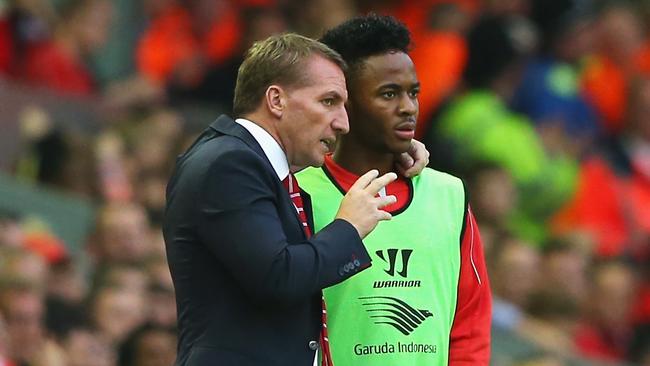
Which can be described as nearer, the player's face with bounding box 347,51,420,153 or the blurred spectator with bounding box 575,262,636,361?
the player's face with bounding box 347,51,420,153

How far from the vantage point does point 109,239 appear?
9688 mm

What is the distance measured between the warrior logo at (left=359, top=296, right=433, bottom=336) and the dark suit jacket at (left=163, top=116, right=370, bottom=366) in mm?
379

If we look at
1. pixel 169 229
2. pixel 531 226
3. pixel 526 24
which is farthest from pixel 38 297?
pixel 526 24

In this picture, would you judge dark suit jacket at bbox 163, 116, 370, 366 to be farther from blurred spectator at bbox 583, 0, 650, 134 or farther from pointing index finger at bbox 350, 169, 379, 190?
blurred spectator at bbox 583, 0, 650, 134

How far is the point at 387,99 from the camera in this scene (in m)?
5.41

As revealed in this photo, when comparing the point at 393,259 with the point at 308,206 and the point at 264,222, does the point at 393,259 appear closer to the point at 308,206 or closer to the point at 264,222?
the point at 308,206

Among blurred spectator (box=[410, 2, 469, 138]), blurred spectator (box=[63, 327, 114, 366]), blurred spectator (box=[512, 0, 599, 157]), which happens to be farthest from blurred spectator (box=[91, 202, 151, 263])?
blurred spectator (box=[512, 0, 599, 157])

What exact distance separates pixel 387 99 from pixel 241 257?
860 millimetres

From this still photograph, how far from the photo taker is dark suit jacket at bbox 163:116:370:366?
190 inches

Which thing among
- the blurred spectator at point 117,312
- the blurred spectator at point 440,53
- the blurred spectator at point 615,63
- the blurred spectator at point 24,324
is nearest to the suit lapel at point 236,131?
the blurred spectator at point 24,324

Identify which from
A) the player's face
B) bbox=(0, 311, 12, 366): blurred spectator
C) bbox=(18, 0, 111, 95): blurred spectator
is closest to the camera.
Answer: the player's face

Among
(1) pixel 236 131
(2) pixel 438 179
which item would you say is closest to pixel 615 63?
(2) pixel 438 179

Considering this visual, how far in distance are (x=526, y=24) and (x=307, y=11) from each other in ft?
5.62

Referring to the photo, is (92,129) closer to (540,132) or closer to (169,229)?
(540,132)
